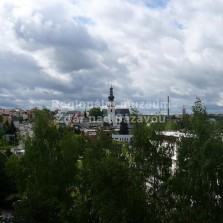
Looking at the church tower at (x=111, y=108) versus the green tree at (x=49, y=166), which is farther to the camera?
the church tower at (x=111, y=108)

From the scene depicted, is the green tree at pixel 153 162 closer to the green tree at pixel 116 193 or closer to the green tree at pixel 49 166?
the green tree at pixel 116 193

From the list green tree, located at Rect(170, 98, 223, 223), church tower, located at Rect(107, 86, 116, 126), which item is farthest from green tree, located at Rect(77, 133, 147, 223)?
church tower, located at Rect(107, 86, 116, 126)

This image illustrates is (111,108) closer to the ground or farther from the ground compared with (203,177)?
farther from the ground

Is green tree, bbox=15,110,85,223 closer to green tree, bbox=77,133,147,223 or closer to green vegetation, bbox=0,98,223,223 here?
green vegetation, bbox=0,98,223,223

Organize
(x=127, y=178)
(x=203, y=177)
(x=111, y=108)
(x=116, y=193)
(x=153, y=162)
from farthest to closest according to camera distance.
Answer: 1. (x=111, y=108)
2. (x=153, y=162)
3. (x=203, y=177)
4. (x=127, y=178)
5. (x=116, y=193)

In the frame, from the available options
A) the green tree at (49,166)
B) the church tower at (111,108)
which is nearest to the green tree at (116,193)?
the green tree at (49,166)

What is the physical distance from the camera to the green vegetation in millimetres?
23484

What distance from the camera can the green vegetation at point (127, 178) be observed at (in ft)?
77.0

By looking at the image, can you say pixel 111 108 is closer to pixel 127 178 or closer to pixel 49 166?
pixel 49 166

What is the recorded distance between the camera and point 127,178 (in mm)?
23750

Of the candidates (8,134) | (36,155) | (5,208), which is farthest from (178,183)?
(8,134)

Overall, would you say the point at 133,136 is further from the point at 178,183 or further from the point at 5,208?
the point at 5,208

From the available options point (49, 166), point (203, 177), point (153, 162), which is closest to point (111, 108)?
point (49, 166)

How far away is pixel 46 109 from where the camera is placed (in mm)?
35062
